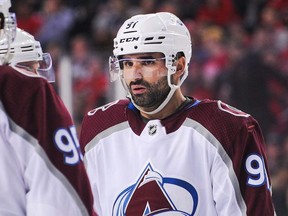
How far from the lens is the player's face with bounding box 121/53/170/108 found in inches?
136

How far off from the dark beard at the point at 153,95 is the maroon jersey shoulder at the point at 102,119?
132mm

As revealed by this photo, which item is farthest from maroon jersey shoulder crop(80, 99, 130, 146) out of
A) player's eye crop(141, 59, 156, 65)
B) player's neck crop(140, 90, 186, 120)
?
player's eye crop(141, 59, 156, 65)

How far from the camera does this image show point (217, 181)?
3324 mm

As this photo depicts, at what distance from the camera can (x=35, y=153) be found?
7.84 feet

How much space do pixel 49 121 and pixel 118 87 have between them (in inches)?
170

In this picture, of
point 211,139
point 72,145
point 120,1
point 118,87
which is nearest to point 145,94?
point 211,139

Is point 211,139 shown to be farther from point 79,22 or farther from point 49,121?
point 79,22

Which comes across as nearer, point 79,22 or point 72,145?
point 72,145

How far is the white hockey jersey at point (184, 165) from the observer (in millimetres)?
3324

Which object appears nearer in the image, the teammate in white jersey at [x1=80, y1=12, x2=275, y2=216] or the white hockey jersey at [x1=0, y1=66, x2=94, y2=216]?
the white hockey jersey at [x1=0, y1=66, x2=94, y2=216]

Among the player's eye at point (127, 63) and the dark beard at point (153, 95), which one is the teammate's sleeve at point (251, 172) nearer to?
the dark beard at point (153, 95)

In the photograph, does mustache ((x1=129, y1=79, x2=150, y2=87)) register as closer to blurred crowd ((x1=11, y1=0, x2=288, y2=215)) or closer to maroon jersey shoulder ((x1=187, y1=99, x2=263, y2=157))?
maroon jersey shoulder ((x1=187, y1=99, x2=263, y2=157))

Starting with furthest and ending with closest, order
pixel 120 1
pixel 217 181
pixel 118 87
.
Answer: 1. pixel 120 1
2. pixel 118 87
3. pixel 217 181

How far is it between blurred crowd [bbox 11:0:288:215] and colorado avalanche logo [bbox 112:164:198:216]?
2.36 meters
